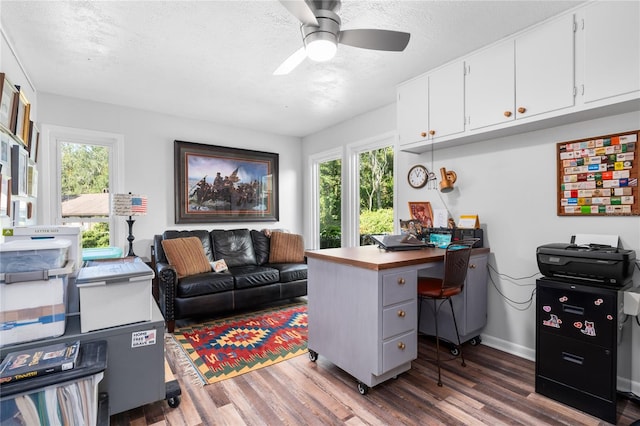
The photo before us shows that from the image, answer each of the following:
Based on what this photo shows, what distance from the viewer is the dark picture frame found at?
4.33 meters

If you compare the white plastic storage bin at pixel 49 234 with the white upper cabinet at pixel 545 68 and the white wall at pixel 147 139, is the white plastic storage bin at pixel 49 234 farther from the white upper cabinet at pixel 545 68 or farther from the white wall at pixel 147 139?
the white upper cabinet at pixel 545 68

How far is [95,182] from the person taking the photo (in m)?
3.86

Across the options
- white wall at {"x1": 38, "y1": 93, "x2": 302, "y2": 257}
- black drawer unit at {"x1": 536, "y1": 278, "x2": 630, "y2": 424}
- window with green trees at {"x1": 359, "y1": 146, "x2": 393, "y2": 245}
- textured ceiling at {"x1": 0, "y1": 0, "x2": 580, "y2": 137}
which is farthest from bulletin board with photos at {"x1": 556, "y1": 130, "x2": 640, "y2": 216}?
white wall at {"x1": 38, "y1": 93, "x2": 302, "y2": 257}

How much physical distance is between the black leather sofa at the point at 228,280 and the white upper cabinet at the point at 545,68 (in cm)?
299

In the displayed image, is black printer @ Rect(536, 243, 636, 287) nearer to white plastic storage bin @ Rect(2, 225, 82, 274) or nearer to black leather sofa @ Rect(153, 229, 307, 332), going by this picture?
black leather sofa @ Rect(153, 229, 307, 332)

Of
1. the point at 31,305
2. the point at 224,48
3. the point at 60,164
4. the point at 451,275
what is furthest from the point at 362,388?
the point at 60,164

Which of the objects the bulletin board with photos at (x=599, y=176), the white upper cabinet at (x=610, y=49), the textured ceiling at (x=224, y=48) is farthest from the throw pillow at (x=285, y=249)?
the white upper cabinet at (x=610, y=49)

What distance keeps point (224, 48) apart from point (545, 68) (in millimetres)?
2377

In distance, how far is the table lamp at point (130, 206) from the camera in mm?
3502

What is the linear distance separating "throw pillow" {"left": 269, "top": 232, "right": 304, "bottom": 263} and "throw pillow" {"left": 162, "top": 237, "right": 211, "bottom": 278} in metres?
0.97

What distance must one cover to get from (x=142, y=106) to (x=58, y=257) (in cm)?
298

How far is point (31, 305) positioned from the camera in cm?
148

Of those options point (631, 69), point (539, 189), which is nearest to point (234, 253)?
point (539, 189)

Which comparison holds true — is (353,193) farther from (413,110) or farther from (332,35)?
(332,35)
